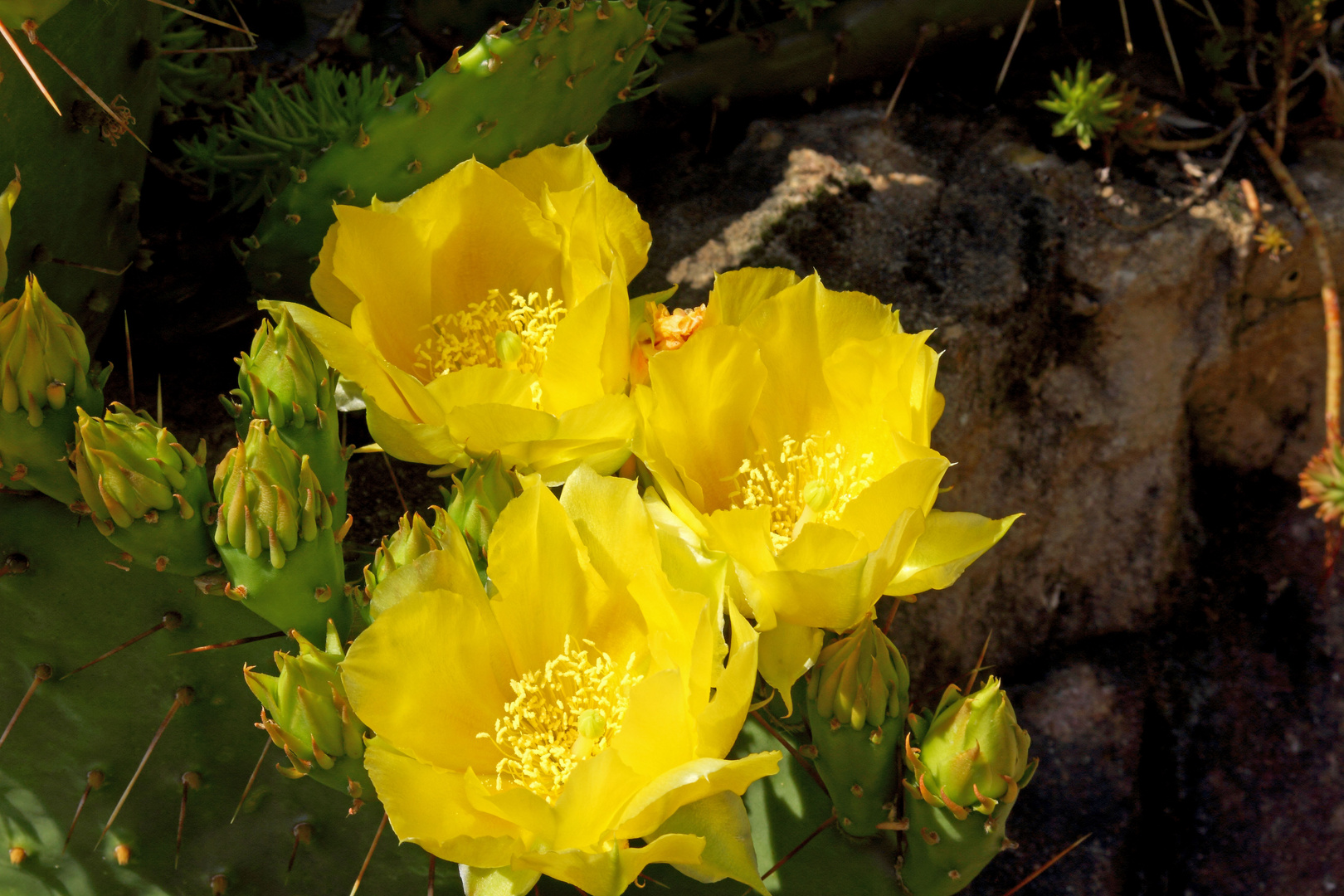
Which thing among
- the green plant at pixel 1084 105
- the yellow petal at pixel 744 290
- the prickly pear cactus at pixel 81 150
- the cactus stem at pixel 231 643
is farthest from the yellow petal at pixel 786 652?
the green plant at pixel 1084 105

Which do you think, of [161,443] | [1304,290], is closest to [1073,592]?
[1304,290]

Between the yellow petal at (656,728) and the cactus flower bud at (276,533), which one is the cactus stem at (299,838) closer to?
the cactus flower bud at (276,533)

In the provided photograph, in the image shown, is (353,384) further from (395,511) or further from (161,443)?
(395,511)

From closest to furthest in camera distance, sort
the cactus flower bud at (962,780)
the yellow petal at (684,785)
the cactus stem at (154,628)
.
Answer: the yellow petal at (684,785)
the cactus flower bud at (962,780)
the cactus stem at (154,628)

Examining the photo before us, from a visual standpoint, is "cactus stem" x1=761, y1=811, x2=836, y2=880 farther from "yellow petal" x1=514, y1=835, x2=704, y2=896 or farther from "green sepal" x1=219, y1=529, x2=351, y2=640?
"green sepal" x1=219, y1=529, x2=351, y2=640

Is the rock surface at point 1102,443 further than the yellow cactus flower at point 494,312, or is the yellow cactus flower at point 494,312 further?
the rock surface at point 1102,443

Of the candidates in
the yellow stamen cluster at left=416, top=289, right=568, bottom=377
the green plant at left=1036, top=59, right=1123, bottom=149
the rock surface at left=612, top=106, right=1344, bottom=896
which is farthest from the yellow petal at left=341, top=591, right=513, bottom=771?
the green plant at left=1036, top=59, right=1123, bottom=149
